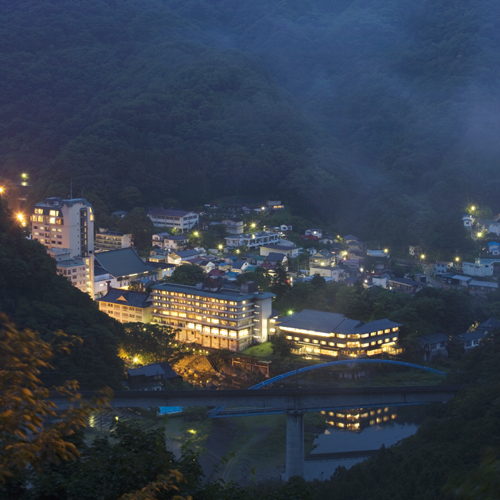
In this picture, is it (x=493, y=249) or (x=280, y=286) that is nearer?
(x=280, y=286)

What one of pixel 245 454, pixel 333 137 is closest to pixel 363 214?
pixel 333 137

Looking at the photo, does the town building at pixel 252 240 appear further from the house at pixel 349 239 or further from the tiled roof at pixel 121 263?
the tiled roof at pixel 121 263

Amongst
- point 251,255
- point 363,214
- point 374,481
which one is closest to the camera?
point 374,481

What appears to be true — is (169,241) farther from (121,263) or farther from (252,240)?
(121,263)

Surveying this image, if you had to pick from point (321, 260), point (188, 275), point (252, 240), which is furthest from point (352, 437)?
point (252, 240)

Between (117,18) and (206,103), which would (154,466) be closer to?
(206,103)

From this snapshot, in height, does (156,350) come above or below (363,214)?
below
